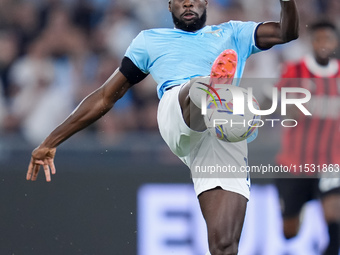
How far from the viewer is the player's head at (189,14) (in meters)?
5.30

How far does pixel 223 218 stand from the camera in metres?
4.85

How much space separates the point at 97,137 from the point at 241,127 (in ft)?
10.5

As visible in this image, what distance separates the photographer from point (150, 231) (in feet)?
23.9

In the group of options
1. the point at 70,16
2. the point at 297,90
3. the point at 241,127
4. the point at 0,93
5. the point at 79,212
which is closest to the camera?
the point at 241,127

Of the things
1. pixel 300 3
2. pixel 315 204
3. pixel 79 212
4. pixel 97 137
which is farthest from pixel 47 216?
pixel 300 3

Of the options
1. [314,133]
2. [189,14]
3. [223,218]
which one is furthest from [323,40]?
[223,218]

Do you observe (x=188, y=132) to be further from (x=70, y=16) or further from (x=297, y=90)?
(x=70, y=16)

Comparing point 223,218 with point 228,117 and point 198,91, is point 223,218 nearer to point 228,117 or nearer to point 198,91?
point 228,117

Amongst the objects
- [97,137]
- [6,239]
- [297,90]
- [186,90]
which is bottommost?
[6,239]

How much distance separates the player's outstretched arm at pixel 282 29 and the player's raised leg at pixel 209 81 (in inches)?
14.8

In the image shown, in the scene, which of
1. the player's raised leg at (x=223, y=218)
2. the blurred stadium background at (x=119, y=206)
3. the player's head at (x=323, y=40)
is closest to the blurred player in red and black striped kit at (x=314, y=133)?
the player's head at (x=323, y=40)

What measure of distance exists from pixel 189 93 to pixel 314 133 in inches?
107

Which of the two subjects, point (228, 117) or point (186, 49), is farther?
point (186, 49)

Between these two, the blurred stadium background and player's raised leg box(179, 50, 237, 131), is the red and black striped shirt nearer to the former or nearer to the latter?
the blurred stadium background
